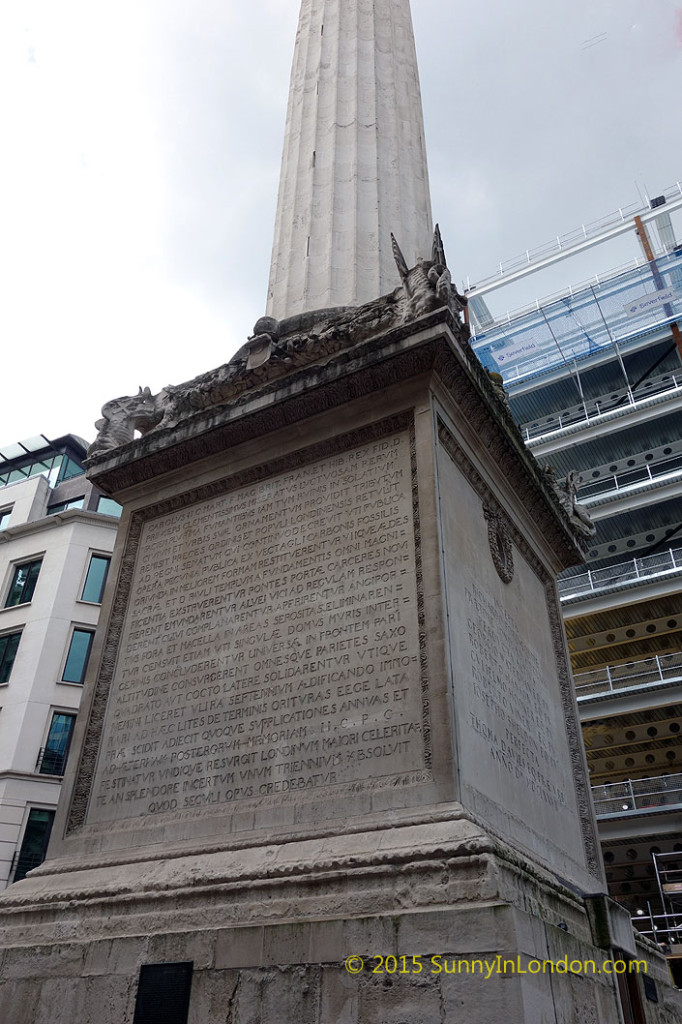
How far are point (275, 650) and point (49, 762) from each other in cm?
2016

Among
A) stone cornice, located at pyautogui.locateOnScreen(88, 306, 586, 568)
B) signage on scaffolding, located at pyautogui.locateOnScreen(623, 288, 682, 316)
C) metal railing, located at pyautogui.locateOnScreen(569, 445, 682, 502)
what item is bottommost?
stone cornice, located at pyautogui.locateOnScreen(88, 306, 586, 568)

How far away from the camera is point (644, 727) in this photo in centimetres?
3219

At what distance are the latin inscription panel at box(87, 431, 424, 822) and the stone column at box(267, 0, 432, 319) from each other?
4.14m

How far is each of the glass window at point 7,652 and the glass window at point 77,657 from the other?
78.7 inches

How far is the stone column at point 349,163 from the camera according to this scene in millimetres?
11664

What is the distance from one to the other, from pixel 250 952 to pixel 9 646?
24885mm

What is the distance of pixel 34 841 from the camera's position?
936 inches

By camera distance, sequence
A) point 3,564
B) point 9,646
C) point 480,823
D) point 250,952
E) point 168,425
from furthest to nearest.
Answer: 1. point 3,564
2. point 9,646
3. point 168,425
4. point 480,823
5. point 250,952

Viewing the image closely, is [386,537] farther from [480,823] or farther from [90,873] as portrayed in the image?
[90,873]

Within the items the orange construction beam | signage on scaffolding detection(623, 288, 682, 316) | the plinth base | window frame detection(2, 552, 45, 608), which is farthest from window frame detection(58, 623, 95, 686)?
signage on scaffolding detection(623, 288, 682, 316)

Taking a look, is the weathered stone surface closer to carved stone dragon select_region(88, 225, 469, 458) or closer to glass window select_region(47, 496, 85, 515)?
carved stone dragon select_region(88, 225, 469, 458)

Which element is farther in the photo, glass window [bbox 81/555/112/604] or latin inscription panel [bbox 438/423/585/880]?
glass window [bbox 81/555/112/604]

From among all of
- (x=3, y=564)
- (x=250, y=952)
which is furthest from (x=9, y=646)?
(x=250, y=952)

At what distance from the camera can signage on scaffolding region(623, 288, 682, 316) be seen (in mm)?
40750
